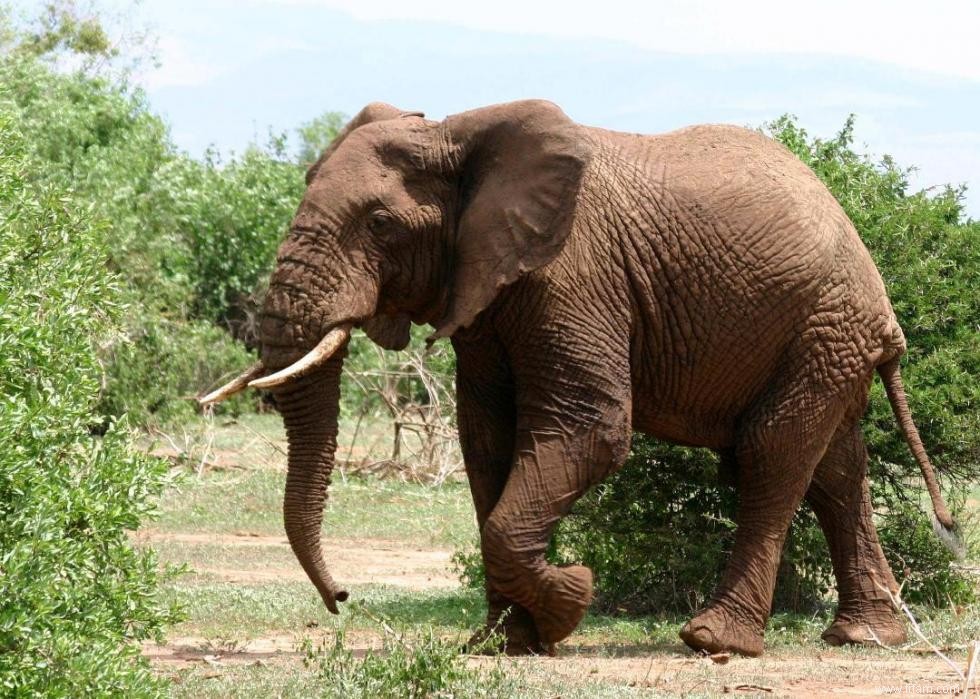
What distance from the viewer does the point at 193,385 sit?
21578 mm

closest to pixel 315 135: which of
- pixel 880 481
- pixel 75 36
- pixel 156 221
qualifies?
pixel 75 36

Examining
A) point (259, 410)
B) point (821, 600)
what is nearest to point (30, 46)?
point (259, 410)

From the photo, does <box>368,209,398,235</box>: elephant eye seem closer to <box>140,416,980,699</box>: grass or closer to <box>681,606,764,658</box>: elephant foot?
<box>140,416,980,699</box>: grass

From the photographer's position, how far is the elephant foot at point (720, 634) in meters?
8.98

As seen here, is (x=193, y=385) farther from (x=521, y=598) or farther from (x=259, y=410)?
(x=521, y=598)

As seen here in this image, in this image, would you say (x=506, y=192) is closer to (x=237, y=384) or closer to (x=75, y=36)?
(x=237, y=384)

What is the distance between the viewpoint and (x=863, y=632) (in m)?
9.76

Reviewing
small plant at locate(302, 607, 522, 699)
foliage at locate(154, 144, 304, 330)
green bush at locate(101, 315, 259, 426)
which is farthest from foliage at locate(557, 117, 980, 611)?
foliage at locate(154, 144, 304, 330)

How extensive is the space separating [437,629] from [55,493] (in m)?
4.58

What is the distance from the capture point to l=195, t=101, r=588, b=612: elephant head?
26.9ft

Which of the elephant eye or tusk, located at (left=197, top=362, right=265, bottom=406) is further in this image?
the elephant eye

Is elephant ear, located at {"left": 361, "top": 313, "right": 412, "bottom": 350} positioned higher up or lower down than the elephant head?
lower down

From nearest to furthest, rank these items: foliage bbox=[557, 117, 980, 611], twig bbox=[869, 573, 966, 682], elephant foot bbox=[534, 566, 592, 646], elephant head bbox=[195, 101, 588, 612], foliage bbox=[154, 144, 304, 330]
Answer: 1. twig bbox=[869, 573, 966, 682]
2. elephant head bbox=[195, 101, 588, 612]
3. elephant foot bbox=[534, 566, 592, 646]
4. foliage bbox=[557, 117, 980, 611]
5. foliage bbox=[154, 144, 304, 330]

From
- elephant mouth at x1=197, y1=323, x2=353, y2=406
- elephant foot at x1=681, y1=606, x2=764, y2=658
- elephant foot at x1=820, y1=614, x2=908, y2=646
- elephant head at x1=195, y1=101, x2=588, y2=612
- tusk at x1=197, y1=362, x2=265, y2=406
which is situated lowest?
elephant foot at x1=820, y1=614, x2=908, y2=646
